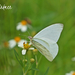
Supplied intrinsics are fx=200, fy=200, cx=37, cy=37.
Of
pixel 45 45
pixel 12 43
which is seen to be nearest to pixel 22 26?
pixel 12 43

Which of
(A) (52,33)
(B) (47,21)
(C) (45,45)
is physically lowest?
(B) (47,21)

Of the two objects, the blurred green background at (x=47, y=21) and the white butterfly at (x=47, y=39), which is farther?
the blurred green background at (x=47, y=21)

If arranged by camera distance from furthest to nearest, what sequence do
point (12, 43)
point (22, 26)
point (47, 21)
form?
point (47, 21)
point (22, 26)
point (12, 43)

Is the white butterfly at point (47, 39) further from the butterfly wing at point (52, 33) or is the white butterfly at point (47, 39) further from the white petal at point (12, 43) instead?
the white petal at point (12, 43)

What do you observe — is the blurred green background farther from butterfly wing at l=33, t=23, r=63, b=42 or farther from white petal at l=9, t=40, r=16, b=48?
butterfly wing at l=33, t=23, r=63, b=42

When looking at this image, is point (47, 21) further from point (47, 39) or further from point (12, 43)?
point (47, 39)

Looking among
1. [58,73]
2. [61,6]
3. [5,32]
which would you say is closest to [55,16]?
[61,6]

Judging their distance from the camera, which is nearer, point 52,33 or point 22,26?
point 52,33

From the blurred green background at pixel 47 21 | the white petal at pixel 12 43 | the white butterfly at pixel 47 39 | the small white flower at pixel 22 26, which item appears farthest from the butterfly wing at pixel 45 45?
the small white flower at pixel 22 26

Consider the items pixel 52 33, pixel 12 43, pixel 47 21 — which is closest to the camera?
pixel 52 33

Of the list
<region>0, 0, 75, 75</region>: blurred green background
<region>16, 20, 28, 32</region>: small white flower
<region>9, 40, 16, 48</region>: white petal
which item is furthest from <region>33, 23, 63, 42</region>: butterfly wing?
<region>16, 20, 28, 32</region>: small white flower
